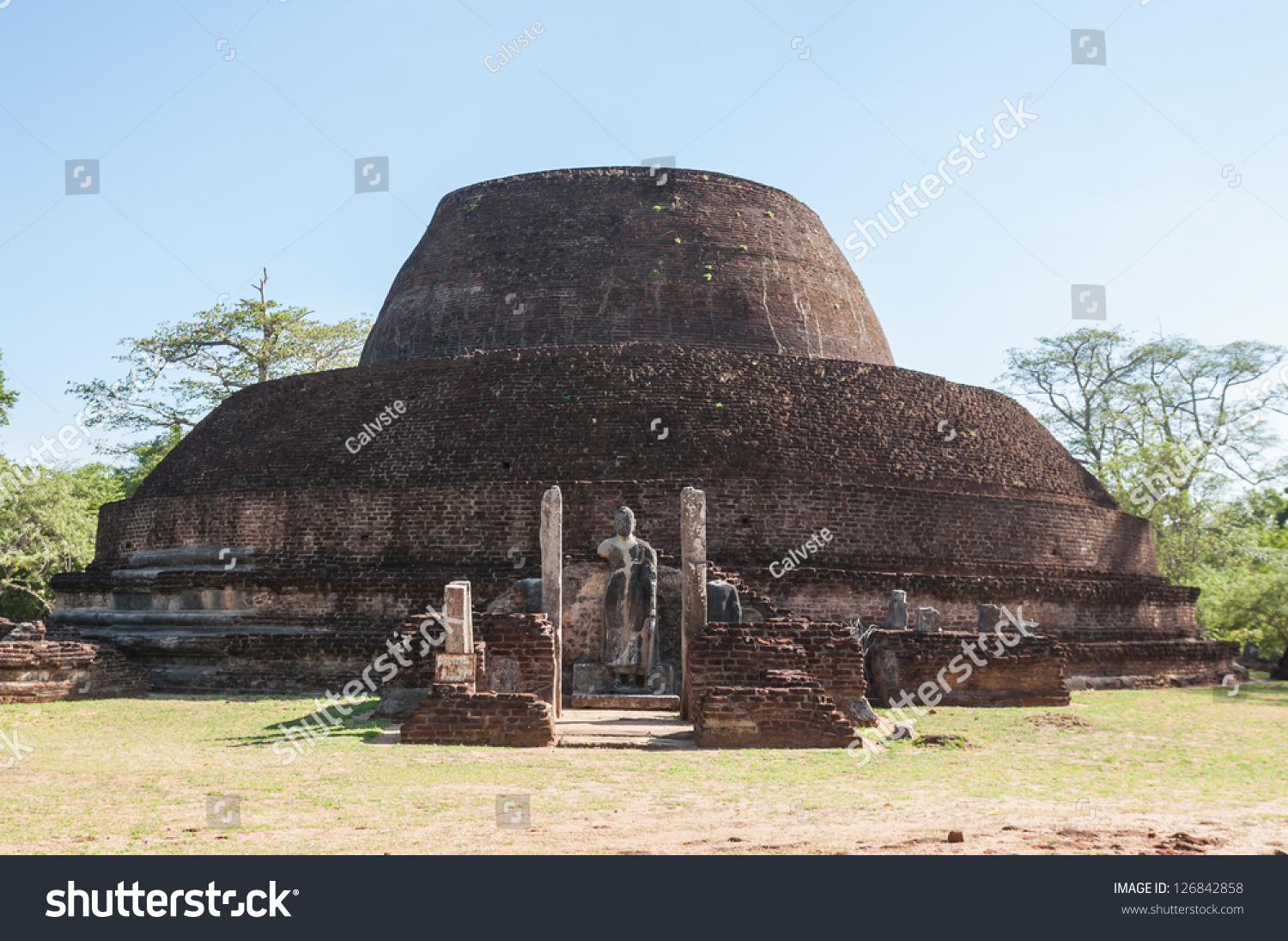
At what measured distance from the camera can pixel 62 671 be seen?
12.9 metres

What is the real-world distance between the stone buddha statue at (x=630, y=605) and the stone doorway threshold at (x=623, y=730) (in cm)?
45

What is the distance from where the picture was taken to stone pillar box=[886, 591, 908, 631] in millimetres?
13664

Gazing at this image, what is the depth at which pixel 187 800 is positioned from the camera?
6.25 meters

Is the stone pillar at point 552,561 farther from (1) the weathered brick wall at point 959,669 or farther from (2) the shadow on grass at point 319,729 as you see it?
(1) the weathered brick wall at point 959,669

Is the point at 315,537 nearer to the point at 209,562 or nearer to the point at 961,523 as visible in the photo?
the point at 209,562

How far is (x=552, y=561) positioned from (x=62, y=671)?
19.9 feet

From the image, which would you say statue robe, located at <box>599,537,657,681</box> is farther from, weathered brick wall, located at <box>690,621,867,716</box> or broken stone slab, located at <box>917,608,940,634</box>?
broken stone slab, located at <box>917,608,940,634</box>

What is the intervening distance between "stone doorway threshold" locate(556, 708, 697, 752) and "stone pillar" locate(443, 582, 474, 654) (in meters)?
0.99

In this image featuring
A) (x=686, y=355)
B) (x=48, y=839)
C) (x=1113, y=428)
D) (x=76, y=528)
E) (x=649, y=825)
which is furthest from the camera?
(x=1113, y=428)

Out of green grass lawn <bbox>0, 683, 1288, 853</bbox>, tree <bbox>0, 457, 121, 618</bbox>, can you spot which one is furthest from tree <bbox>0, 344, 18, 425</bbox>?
green grass lawn <bbox>0, 683, 1288, 853</bbox>

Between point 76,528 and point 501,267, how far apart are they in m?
11.8

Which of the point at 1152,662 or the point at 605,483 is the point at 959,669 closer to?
the point at 605,483

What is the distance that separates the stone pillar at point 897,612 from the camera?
13664 mm

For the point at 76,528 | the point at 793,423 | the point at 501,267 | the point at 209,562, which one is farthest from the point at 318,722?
the point at 76,528
